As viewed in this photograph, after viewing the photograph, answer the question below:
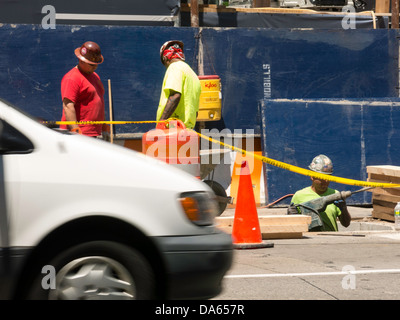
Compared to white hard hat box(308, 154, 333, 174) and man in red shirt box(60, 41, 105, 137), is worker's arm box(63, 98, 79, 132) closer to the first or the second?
man in red shirt box(60, 41, 105, 137)

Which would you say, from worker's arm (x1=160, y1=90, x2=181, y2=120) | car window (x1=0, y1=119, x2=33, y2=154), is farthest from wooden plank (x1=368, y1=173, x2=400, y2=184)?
car window (x1=0, y1=119, x2=33, y2=154)

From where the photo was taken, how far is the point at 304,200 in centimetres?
1079

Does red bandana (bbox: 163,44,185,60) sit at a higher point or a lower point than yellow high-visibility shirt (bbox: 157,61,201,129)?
higher

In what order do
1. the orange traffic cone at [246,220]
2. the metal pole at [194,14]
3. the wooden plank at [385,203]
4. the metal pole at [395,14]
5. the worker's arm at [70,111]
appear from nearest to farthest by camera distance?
the orange traffic cone at [246,220] → the worker's arm at [70,111] → the wooden plank at [385,203] → the metal pole at [194,14] → the metal pole at [395,14]

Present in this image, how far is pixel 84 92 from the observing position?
34.5 feet

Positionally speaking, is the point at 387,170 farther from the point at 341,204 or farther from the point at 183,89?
the point at 183,89

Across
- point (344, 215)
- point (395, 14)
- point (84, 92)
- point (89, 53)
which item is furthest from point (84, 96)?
point (395, 14)

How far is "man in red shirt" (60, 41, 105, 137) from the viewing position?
10375mm

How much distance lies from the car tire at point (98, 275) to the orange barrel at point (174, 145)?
538cm

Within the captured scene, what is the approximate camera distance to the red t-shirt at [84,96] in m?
10.4

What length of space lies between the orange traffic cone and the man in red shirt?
235cm

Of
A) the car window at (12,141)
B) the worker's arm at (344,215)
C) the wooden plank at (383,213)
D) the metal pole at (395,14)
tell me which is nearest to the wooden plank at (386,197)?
the wooden plank at (383,213)

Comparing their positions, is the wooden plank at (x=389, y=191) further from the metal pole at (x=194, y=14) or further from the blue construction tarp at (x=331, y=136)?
the metal pole at (x=194, y=14)
